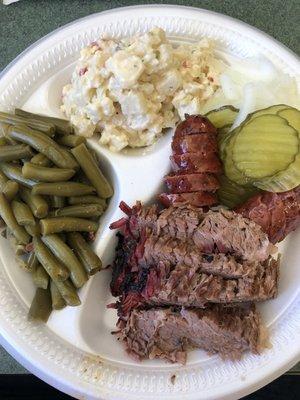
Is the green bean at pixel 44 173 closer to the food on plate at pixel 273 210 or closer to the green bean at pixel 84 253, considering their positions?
the green bean at pixel 84 253

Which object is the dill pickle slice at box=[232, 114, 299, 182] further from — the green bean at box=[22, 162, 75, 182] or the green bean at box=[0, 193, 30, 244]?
the green bean at box=[0, 193, 30, 244]

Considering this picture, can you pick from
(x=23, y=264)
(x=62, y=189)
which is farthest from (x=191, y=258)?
(x=23, y=264)

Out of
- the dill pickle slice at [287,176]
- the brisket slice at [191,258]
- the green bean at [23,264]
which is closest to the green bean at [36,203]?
the green bean at [23,264]

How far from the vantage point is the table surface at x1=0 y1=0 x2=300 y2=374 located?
9.48 feet

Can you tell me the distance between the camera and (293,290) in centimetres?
220

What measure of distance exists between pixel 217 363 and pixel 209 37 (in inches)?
58.6

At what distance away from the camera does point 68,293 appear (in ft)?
7.13

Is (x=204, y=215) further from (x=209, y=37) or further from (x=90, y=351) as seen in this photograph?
(x=209, y=37)

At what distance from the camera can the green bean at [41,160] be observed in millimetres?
2257

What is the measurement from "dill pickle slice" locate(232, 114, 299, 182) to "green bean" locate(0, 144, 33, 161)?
2.94ft

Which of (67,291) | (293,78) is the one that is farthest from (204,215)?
(293,78)


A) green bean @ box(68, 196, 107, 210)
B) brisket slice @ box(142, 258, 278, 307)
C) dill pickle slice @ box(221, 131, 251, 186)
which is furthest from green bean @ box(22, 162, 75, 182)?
dill pickle slice @ box(221, 131, 251, 186)

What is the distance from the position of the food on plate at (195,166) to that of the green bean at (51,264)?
52 cm

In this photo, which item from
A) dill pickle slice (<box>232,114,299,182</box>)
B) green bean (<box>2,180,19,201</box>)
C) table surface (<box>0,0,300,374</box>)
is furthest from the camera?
table surface (<box>0,0,300,374</box>)
